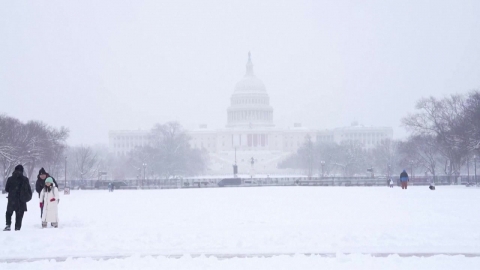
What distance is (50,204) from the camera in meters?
15.8

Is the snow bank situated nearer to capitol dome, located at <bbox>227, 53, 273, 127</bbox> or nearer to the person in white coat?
the person in white coat

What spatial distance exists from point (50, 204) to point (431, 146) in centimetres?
4711

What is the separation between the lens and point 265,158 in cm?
12950

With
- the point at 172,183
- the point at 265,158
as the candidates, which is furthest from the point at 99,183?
the point at 265,158

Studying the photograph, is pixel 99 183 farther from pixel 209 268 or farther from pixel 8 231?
pixel 209 268

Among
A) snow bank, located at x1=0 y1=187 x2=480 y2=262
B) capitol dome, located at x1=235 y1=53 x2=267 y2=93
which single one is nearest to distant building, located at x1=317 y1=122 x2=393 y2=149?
capitol dome, located at x1=235 y1=53 x2=267 y2=93

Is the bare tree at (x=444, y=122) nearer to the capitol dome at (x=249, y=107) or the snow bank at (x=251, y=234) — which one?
the snow bank at (x=251, y=234)

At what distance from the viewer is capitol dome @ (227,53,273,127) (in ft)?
517

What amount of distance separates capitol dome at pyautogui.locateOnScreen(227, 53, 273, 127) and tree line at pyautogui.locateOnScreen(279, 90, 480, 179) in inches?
2624

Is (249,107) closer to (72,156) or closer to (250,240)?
(72,156)

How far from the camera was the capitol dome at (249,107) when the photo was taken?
157500 millimetres

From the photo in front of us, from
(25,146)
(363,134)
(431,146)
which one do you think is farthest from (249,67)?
(25,146)

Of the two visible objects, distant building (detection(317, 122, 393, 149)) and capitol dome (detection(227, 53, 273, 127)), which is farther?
capitol dome (detection(227, 53, 273, 127))

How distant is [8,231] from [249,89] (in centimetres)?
14610
